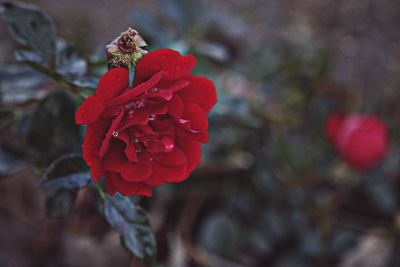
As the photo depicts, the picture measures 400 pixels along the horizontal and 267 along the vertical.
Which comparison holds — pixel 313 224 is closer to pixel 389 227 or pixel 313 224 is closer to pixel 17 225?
pixel 389 227

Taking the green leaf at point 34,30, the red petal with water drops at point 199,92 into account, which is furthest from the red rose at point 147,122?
the green leaf at point 34,30

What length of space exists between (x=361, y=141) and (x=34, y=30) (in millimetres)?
640

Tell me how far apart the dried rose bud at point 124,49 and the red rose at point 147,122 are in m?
0.01

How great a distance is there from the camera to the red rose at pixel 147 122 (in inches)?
15.9

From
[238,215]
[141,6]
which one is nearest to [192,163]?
[238,215]

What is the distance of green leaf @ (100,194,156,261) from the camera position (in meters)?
0.51

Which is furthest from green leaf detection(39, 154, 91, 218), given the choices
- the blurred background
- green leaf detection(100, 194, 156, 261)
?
the blurred background

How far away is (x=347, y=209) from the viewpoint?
1188 mm

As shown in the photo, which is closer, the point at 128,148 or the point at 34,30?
the point at 128,148

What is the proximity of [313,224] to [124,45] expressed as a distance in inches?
31.1

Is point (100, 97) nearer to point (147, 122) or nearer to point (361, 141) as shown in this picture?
point (147, 122)

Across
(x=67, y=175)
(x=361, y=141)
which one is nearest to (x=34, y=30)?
(x=67, y=175)

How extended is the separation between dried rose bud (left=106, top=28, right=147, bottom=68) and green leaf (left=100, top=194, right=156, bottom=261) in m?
0.16

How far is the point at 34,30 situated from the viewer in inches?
22.8
